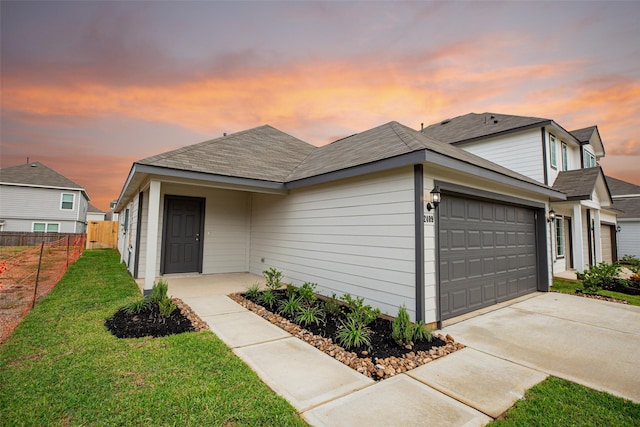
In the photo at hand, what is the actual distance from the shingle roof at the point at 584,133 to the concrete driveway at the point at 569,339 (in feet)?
29.1

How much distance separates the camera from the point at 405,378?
111 inches

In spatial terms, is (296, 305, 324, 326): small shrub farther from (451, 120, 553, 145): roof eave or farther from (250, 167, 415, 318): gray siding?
(451, 120, 553, 145): roof eave

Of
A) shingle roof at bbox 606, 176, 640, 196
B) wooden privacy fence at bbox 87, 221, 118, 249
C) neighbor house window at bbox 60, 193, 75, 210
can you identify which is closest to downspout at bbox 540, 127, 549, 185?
shingle roof at bbox 606, 176, 640, 196

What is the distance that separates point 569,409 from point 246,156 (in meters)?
7.59

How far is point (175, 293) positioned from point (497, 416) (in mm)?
5873

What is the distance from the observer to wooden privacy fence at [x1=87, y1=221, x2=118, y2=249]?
1784cm

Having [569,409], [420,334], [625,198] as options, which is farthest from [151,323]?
[625,198]

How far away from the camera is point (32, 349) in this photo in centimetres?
319

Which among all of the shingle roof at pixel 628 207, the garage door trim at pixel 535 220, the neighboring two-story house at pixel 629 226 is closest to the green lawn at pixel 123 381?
the garage door trim at pixel 535 220

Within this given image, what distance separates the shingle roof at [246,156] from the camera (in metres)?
6.15

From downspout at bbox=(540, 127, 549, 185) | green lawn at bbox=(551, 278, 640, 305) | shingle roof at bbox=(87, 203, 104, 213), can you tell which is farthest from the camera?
shingle roof at bbox=(87, 203, 104, 213)

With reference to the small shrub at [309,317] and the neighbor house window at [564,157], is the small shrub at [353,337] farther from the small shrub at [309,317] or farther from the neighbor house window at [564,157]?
the neighbor house window at [564,157]

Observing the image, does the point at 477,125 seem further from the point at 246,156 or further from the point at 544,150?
the point at 246,156

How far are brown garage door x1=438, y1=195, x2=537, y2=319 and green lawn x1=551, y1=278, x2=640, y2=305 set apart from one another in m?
1.21
